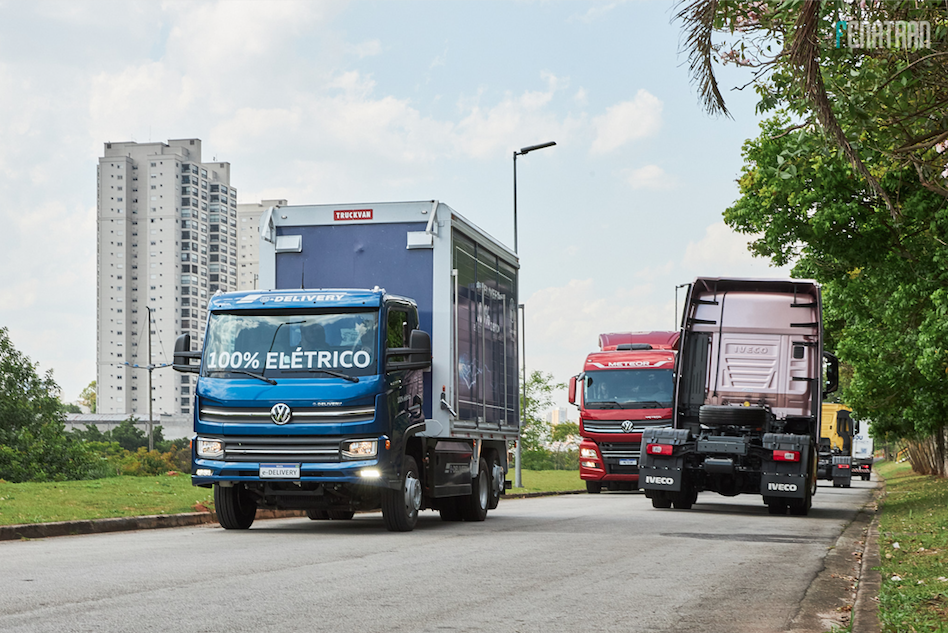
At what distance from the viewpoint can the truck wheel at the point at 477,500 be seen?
16.9m

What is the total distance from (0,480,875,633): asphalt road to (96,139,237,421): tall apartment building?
12012cm

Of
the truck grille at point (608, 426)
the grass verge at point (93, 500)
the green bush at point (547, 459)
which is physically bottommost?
the green bush at point (547, 459)

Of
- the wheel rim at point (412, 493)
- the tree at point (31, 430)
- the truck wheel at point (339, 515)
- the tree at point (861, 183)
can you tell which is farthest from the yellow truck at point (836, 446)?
the wheel rim at point (412, 493)

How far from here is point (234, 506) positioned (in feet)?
46.8

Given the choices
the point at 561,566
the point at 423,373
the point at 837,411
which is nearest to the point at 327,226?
the point at 423,373

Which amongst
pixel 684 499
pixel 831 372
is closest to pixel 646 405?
pixel 684 499

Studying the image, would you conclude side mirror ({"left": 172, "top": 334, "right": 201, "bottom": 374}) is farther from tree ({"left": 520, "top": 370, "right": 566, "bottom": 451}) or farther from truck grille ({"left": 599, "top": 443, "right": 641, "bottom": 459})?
tree ({"left": 520, "top": 370, "right": 566, "bottom": 451})

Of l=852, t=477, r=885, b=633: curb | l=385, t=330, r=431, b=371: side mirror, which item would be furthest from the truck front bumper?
l=852, t=477, r=885, b=633: curb

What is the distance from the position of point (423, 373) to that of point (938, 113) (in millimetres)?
6736

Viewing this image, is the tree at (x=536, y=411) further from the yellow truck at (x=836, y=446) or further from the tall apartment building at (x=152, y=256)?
the tall apartment building at (x=152, y=256)

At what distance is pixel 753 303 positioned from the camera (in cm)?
2022

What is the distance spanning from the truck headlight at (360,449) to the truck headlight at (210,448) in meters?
1.47

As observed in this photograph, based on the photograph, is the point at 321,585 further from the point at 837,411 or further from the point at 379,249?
the point at 837,411

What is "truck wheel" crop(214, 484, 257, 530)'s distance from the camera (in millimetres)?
14156
